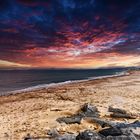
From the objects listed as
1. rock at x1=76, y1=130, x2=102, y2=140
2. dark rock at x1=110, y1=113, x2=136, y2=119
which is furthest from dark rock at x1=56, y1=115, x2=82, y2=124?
rock at x1=76, y1=130, x2=102, y2=140

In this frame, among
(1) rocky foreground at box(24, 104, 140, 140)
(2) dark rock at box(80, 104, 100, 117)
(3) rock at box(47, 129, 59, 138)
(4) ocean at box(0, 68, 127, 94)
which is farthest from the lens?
(4) ocean at box(0, 68, 127, 94)

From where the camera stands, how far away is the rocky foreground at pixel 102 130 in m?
9.02

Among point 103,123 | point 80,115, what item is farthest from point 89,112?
Answer: point 103,123

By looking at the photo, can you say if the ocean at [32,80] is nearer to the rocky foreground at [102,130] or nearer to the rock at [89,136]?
the rocky foreground at [102,130]

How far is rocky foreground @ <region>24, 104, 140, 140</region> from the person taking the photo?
9.02 meters

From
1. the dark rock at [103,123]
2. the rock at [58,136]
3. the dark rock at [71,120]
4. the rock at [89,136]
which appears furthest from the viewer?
the dark rock at [71,120]

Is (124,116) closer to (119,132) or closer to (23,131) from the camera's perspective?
(119,132)

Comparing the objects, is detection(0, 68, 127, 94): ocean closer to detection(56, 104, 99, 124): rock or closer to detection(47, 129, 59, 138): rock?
detection(56, 104, 99, 124): rock

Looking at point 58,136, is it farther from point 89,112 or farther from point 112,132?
point 89,112

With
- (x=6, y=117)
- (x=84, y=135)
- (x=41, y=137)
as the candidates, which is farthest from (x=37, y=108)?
(x=84, y=135)

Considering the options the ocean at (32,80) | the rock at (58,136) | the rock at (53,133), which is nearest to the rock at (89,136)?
the rock at (58,136)

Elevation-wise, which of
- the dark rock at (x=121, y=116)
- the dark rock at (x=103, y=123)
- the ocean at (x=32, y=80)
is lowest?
the dark rock at (x=121, y=116)

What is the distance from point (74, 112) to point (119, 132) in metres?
5.97

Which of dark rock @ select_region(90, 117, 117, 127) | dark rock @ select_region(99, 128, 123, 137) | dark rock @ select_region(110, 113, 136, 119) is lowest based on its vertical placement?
dark rock @ select_region(110, 113, 136, 119)
